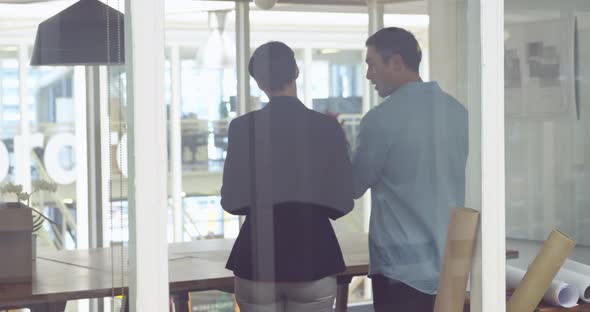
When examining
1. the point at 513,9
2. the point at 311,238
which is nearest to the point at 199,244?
the point at 311,238

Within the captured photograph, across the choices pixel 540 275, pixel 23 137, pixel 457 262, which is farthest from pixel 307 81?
pixel 540 275

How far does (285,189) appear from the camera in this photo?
9.75 feet

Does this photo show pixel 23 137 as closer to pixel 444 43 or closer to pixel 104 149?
pixel 104 149

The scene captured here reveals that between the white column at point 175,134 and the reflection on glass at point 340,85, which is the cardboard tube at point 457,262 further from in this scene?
the white column at point 175,134

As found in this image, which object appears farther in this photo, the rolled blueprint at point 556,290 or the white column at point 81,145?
the rolled blueprint at point 556,290

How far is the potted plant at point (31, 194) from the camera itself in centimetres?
267

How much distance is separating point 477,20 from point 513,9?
0.50 metres

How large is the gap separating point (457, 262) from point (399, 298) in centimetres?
22

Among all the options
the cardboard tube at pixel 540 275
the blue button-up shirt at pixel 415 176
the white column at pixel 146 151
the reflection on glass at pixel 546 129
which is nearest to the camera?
the white column at pixel 146 151

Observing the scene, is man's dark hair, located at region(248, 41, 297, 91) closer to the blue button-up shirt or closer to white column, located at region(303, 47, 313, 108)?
Result: white column, located at region(303, 47, 313, 108)

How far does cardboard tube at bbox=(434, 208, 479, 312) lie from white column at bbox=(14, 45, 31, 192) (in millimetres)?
1328

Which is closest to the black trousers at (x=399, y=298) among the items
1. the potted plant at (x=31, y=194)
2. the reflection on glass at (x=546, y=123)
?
the reflection on glass at (x=546, y=123)

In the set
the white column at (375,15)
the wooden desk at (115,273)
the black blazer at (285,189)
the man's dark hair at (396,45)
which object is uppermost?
the white column at (375,15)

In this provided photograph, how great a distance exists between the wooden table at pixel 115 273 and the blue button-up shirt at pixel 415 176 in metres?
0.10
